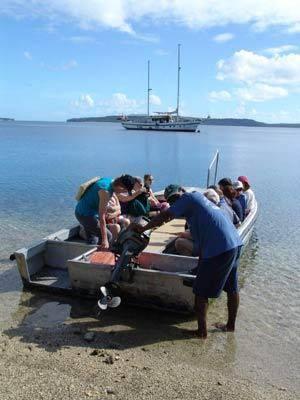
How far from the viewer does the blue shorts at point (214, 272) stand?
5351mm

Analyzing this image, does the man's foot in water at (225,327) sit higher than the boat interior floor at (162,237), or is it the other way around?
the boat interior floor at (162,237)

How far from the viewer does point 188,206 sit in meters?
5.33

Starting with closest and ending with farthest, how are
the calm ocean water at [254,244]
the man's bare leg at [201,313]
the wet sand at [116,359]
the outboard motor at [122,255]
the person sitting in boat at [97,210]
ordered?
the wet sand at [116,359], the man's bare leg at [201,313], the outboard motor at [122,255], the calm ocean water at [254,244], the person sitting in boat at [97,210]

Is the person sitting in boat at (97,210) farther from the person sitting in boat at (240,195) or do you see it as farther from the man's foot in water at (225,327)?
the person sitting in boat at (240,195)

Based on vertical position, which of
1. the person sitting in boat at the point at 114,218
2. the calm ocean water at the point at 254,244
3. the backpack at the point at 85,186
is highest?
the backpack at the point at 85,186

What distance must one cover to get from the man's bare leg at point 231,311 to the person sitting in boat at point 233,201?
177 centimetres

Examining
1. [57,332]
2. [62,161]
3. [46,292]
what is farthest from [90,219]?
[62,161]

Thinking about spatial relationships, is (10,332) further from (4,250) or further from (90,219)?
(4,250)

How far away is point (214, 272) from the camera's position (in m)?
5.41

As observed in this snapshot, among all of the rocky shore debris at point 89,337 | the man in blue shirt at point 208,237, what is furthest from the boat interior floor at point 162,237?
the man in blue shirt at point 208,237

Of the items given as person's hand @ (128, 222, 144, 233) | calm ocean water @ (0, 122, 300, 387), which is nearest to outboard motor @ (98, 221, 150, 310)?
person's hand @ (128, 222, 144, 233)

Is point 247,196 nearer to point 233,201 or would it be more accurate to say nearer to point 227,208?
point 233,201

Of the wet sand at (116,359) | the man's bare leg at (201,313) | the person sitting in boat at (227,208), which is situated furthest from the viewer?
the person sitting in boat at (227,208)

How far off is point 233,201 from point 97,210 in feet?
9.23
